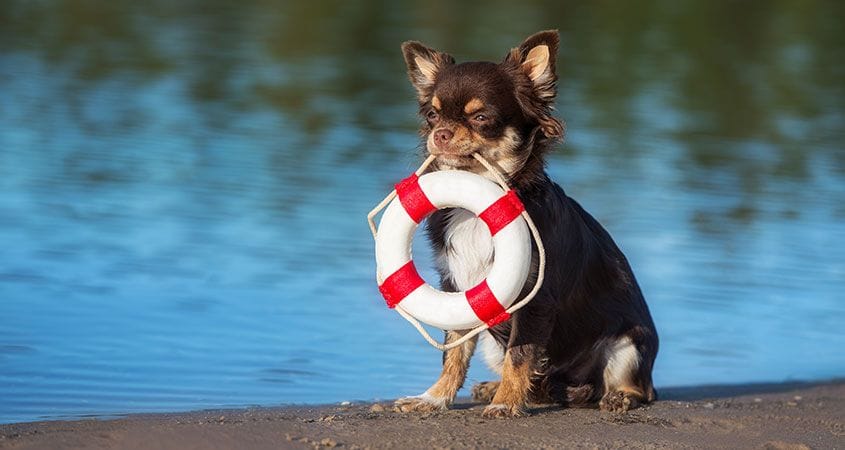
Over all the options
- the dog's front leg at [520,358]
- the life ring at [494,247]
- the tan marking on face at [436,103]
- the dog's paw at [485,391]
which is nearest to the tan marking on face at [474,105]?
the tan marking on face at [436,103]

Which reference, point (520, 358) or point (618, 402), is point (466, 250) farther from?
point (618, 402)

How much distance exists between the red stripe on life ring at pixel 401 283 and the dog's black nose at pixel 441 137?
21.5 inches

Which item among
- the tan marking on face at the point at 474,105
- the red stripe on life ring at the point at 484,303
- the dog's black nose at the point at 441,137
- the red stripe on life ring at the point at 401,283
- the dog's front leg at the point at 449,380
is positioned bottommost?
the dog's front leg at the point at 449,380

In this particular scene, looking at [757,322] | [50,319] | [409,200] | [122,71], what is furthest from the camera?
[122,71]

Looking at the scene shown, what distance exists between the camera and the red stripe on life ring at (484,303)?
5.89 meters

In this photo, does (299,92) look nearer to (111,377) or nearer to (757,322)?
(757,322)

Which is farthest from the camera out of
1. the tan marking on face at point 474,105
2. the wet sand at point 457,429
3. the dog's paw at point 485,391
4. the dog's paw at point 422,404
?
the dog's paw at point 485,391

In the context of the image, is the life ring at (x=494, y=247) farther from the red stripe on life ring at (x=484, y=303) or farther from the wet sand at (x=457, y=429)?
the wet sand at (x=457, y=429)

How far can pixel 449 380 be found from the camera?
6.35 m

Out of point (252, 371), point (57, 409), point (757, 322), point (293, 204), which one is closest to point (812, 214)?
point (757, 322)

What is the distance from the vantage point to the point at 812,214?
12227 millimetres

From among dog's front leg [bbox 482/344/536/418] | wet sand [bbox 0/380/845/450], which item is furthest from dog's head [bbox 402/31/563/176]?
wet sand [bbox 0/380/845/450]

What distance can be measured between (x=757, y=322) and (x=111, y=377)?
162 inches

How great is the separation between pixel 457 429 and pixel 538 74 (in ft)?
5.04
